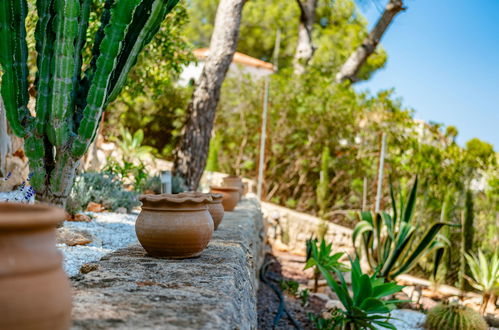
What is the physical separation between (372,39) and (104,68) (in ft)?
31.0

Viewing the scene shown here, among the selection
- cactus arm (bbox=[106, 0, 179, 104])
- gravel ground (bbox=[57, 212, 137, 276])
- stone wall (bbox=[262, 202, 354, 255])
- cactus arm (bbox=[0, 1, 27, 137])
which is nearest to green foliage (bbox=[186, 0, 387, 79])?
stone wall (bbox=[262, 202, 354, 255])

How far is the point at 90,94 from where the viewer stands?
10.6 feet

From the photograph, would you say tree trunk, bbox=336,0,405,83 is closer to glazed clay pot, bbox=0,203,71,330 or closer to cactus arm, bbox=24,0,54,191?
cactus arm, bbox=24,0,54,191

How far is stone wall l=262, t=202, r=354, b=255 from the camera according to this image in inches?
386

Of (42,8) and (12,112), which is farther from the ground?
(42,8)

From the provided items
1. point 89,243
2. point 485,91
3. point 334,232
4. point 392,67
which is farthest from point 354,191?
point 392,67

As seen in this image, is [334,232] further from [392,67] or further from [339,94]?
[392,67]

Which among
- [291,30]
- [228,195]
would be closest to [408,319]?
[228,195]

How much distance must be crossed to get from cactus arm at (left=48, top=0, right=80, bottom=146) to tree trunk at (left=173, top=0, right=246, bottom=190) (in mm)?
3399

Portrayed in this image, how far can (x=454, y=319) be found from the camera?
5145 millimetres

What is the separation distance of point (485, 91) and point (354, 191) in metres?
5.29

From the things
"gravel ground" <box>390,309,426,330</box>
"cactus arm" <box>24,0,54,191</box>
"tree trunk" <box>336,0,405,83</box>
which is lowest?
"gravel ground" <box>390,309,426,330</box>

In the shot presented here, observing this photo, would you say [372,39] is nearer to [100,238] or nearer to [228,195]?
[228,195]

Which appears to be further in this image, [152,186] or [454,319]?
[152,186]
